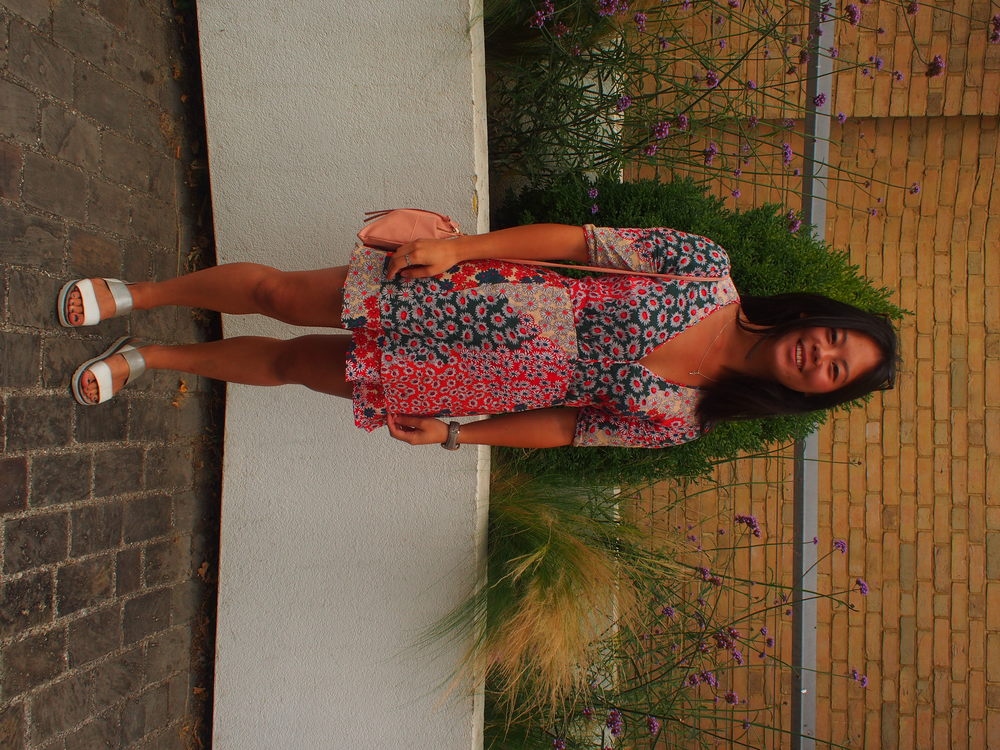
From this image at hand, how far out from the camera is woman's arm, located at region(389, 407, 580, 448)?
2.39m

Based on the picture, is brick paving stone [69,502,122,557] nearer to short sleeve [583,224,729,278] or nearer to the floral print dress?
the floral print dress

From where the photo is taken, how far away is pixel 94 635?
2635 mm

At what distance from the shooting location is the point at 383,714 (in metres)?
2.99

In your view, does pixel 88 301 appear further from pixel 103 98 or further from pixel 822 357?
pixel 822 357

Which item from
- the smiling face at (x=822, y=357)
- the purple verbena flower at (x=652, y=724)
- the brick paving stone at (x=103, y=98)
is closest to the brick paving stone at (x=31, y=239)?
the brick paving stone at (x=103, y=98)

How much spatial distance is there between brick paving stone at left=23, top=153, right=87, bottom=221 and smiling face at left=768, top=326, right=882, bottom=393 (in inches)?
94.8

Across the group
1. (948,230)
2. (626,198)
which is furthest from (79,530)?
(948,230)

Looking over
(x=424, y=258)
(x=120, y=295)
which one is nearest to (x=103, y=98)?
(x=120, y=295)

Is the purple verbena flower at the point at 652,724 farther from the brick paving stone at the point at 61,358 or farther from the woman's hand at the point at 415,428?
the brick paving stone at the point at 61,358

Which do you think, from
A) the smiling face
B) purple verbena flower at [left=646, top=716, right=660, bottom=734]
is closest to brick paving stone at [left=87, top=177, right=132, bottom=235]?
the smiling face

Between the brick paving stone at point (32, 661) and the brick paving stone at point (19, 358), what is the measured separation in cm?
86

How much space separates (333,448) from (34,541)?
44.8 inches

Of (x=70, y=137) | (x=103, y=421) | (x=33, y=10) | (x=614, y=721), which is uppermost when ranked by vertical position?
(x=33, y=10)

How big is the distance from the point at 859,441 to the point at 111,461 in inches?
166
